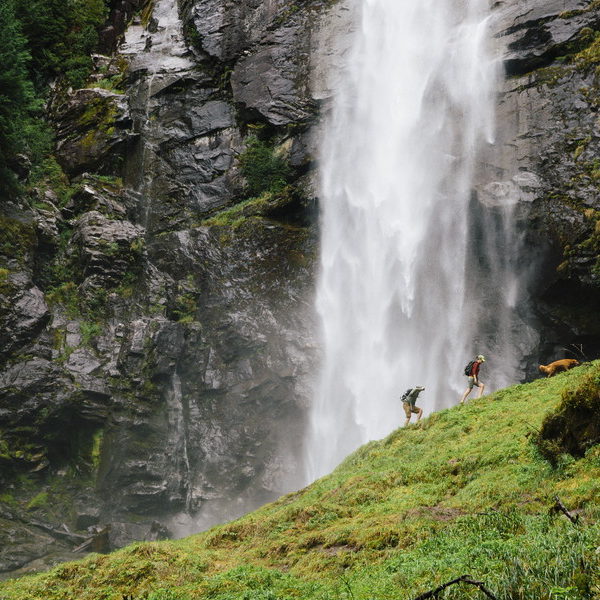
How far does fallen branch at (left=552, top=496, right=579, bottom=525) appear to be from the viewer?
472 centimetres

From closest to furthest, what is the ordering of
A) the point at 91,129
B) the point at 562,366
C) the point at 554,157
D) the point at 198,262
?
the point at 562,366 → the point at 554,157 → the point at 198,262 → the point at 91,129

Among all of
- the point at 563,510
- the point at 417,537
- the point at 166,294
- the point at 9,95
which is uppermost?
the point at 9,95

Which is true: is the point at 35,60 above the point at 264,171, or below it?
above

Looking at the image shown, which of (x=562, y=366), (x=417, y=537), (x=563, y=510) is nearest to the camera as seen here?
(x=563, y=510)

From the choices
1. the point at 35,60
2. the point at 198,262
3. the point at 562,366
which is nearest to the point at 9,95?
the point at 198,262

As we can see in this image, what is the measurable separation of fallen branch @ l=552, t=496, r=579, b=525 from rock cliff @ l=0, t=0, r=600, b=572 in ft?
57.4

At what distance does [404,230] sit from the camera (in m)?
27.3

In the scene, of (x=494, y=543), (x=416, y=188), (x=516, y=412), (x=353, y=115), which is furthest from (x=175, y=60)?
(x=494, y=543)

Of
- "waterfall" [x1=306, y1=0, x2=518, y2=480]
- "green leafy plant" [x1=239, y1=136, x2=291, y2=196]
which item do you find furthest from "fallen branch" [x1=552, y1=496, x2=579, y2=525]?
"green leafy plant" [x1=239, y1=136, x2=291, y2=196]

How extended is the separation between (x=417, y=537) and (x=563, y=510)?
264 centimetres

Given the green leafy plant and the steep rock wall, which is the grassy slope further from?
the green leafy plant

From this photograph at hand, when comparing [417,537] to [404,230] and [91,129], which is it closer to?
[404,230]

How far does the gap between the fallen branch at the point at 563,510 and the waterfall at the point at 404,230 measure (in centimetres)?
1719

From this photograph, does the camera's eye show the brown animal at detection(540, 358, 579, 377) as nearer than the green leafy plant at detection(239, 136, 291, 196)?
Yes
